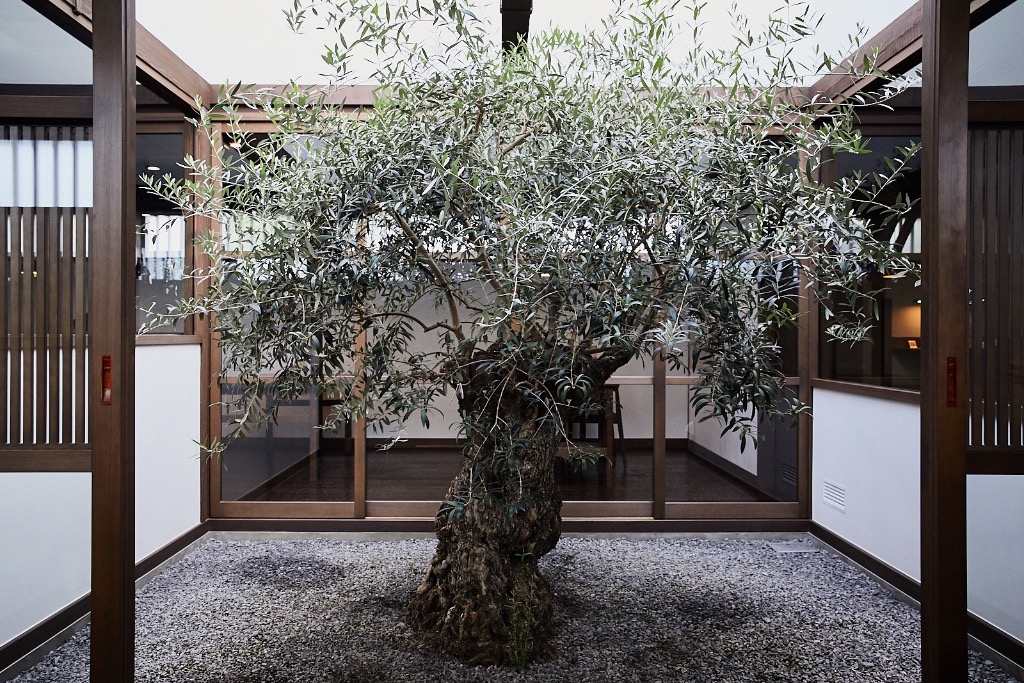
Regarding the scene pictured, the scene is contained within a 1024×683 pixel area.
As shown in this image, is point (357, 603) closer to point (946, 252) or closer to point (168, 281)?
point (168, 281)

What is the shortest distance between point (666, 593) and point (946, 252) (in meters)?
2.18

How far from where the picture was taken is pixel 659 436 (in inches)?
159

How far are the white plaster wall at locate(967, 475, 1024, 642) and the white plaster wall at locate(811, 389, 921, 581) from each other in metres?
0.28

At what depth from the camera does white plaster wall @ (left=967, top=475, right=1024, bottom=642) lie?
92.5 inches

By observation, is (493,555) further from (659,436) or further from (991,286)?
(991,286)

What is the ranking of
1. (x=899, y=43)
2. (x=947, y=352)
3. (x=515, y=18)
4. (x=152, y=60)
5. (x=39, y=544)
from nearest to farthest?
(x=947, y=352) → (x=39, y=544) → (x=515, y=18) → (x=899, y=43) → (x=152, y=60)

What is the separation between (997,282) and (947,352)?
1.56 feet

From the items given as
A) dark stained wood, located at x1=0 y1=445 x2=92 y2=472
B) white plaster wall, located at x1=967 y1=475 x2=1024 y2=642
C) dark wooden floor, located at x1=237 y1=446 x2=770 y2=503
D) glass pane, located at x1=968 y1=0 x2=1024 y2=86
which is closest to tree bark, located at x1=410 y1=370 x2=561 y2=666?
dark stained wood, located at x1=0 y1=445 x2=92 y2=472

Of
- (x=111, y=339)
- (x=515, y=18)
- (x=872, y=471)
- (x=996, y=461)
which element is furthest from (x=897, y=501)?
(x=111, y=339)

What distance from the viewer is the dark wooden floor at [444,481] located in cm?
403

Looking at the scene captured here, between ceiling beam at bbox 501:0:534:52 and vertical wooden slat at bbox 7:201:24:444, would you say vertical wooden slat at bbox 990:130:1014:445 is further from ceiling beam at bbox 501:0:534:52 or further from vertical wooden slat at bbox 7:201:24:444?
vertical wooden slat at bbox 7:201:24:444

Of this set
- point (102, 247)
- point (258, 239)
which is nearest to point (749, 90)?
point (258, 239)

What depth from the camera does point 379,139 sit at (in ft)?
7.55

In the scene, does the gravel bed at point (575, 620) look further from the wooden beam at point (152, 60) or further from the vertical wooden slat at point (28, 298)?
the wooden beam at point (152, 60)
